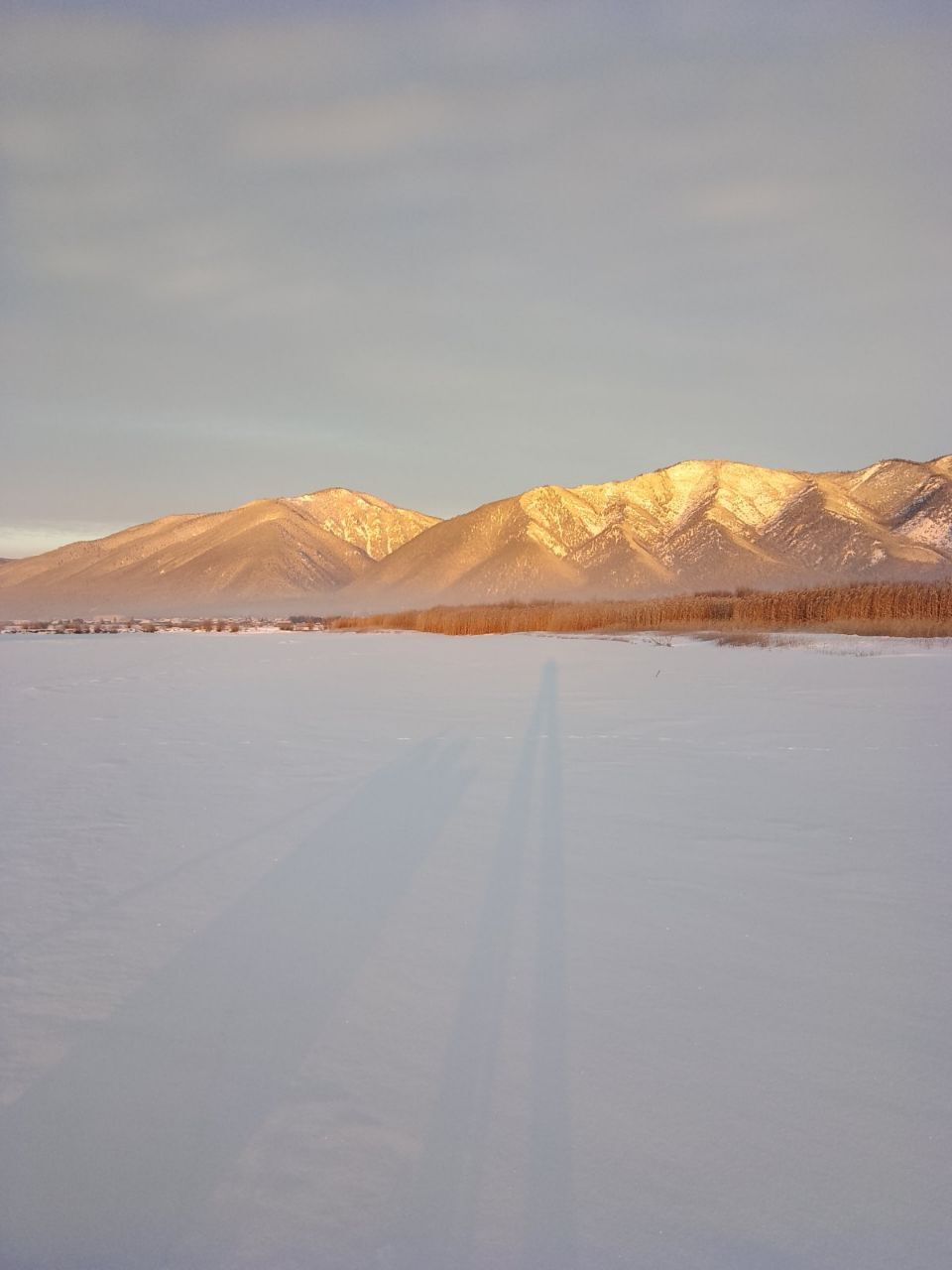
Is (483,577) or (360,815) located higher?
(483,577)

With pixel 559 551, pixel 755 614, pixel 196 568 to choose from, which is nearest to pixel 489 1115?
pixel 755 614

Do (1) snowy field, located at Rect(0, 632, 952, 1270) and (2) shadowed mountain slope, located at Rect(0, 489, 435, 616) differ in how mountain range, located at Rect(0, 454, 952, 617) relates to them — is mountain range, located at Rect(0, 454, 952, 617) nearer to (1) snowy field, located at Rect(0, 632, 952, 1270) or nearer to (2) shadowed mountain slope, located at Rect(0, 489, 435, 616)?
(2) shadowed mountain slope, located at Rect(0, 489, 435, 616)

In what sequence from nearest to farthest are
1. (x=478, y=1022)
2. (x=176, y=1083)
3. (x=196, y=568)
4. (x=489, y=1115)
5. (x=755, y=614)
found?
(x=489, y=1115) < (x=176, y=1083) < (x=478, y=1022) < (x=755, y=614) < (x=196, y=568)

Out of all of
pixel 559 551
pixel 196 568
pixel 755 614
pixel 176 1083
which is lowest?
pixel 176 1083

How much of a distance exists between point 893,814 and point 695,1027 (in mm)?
2500

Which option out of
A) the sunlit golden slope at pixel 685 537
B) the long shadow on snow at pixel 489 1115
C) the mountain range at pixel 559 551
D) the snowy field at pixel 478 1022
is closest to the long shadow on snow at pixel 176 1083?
the snowy field at pixel 478 1022

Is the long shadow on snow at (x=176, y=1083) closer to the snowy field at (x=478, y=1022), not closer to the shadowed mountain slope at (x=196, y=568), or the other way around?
the snowy field at (x=478, y=1022)

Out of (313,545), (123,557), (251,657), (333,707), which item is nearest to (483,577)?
(313,545)

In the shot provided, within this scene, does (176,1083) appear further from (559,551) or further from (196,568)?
(196,568)

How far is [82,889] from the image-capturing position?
2.96 meters

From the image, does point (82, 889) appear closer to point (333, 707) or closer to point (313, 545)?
A: point (333, 707)

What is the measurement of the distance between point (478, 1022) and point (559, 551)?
14084 cm

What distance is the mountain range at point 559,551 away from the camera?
121m

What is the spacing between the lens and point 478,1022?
2021 millimetres
